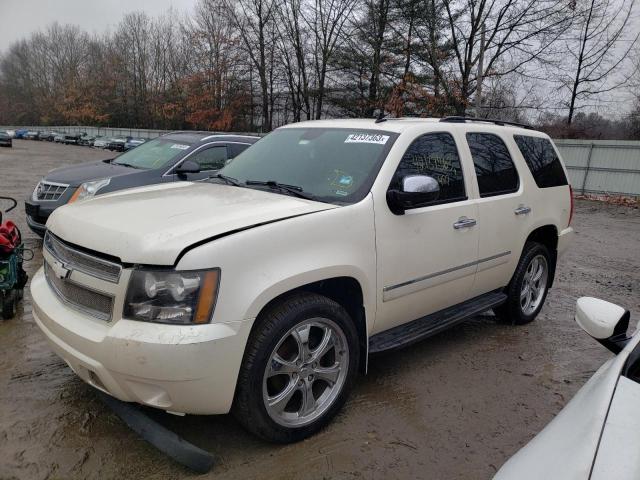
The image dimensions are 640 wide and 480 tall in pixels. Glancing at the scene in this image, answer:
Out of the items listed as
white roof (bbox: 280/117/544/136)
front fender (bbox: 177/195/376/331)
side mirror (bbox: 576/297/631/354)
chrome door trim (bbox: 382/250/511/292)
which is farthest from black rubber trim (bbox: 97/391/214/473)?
white roof (bbox: 280/117/544/136)

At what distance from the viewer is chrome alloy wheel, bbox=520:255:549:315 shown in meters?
4.75

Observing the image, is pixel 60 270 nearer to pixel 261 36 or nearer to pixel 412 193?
pixel 412 193

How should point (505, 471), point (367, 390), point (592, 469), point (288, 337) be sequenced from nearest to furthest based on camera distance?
1. point (592, 469)
2. point (505, 471)
3. point (288, 337)
4. point (367, 390)

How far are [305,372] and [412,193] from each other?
1.27 m

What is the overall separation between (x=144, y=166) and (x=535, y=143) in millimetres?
5370

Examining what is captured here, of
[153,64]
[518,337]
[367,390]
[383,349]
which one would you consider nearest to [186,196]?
[383,349]

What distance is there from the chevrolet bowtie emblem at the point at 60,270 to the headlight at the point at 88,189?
389 cm

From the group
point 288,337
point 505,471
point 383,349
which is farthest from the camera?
point 383,349

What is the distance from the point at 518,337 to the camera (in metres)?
4.59

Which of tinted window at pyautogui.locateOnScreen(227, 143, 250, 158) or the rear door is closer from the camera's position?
the rear door

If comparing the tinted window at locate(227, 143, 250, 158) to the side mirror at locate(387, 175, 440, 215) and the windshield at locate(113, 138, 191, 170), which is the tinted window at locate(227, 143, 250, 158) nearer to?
the windshield at locate(113, 138, 191, 170)

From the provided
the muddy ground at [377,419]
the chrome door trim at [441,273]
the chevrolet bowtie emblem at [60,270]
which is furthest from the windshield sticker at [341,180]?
the chevrolet bowtie emblem at [60,270]

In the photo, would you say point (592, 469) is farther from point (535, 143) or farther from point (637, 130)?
point (637, 130)

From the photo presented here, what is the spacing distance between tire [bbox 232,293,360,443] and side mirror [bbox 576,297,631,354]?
1.28m
